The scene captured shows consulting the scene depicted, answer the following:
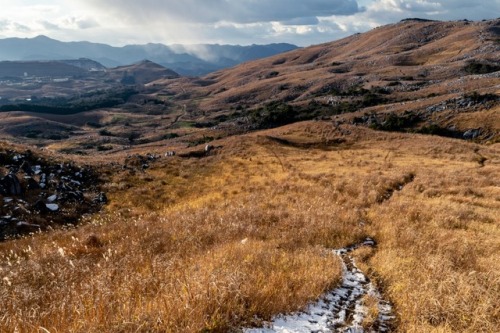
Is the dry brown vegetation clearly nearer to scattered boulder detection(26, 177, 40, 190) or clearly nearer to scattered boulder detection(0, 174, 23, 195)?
scattered boulder detection(26, 177, 40, 190)

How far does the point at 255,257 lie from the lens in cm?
813

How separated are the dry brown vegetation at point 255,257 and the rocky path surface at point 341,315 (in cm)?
18

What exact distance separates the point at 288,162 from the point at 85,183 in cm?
1959

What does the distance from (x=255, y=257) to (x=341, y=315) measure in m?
2.44

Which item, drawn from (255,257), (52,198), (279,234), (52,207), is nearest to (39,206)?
(52,207)

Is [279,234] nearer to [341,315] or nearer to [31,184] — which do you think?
[341,315]

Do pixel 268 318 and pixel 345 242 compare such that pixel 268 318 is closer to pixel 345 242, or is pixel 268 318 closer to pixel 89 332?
pixel 89 332

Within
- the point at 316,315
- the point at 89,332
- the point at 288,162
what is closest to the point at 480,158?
the point at 288,162

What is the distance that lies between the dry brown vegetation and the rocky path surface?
18 centimetres

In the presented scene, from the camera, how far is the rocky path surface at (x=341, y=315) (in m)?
5.58

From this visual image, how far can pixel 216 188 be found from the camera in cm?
2730

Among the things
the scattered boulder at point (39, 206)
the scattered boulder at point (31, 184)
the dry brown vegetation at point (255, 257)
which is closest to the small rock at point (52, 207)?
the scattered boulder at point (39, 206)

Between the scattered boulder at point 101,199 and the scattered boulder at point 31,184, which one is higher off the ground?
the scattered boulder at point 31,184

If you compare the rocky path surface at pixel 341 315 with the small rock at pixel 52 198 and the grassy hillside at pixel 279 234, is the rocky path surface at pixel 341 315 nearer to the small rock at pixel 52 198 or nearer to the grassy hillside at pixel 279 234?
the grassy hillside at pixel 279 234
